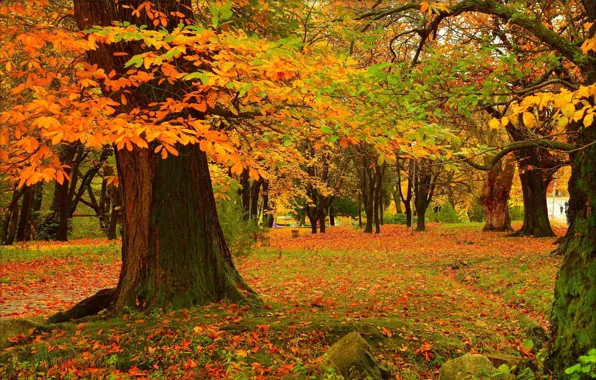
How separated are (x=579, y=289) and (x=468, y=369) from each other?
1.28 meters

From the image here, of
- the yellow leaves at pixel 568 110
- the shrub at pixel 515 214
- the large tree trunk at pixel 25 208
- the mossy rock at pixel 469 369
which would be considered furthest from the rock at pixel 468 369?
the shrub at pixel 515 214

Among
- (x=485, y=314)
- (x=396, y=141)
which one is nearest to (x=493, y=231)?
(x=485, y=314)

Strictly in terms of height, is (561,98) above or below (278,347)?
above

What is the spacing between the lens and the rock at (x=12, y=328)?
6.05 meters

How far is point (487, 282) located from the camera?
39.8 feet

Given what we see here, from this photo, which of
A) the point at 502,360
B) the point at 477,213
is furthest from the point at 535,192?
the point at 477,213

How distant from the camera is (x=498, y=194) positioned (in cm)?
2619

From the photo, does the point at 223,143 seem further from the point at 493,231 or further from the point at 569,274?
the point at 493,231

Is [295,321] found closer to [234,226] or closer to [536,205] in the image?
[234,226]

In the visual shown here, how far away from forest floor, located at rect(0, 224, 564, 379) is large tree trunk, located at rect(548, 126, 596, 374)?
1.20 feet

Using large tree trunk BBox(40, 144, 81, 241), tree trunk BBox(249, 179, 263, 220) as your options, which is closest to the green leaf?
large tree trunk BBox(40, 144, 81, 241)

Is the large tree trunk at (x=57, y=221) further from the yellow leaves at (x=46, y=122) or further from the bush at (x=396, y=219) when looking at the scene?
the bush at (x=396, y=219)

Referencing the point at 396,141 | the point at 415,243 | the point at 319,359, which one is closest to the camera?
the point at 319,359

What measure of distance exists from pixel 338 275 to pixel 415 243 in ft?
36.9
